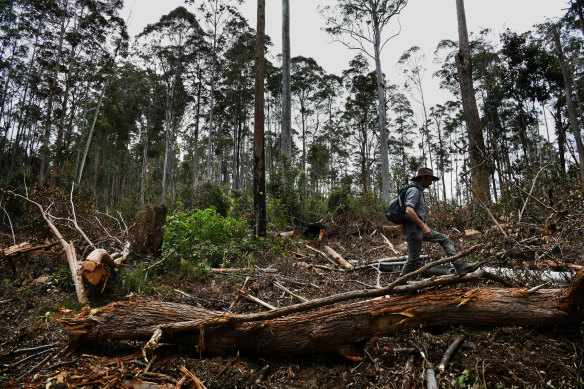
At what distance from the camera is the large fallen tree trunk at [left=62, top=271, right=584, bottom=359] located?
2.45 meters

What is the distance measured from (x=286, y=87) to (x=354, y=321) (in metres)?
12.1

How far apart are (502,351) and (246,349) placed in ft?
6.99

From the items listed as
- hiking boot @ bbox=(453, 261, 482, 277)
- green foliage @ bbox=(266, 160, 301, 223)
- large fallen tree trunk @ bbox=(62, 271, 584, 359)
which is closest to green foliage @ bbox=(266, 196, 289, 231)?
green foliage @ bbox=(266, 160, 301, 223)

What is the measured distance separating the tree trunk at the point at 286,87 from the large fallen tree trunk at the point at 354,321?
9.80m

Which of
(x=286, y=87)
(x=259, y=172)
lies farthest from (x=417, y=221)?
(x=286, y=87)

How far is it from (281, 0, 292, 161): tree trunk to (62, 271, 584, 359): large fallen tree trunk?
9799 millimetres

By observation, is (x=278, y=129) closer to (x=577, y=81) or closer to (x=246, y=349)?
(x=577, y=81)

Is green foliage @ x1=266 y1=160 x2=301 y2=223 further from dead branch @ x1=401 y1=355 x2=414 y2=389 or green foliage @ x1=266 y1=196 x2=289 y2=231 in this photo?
dead branch @ x1=401 y1=355 x2=414 y2=389

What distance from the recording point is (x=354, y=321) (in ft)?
8.55

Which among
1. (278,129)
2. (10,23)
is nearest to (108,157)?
(10,23)

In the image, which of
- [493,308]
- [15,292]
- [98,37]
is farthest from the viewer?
[98,37]

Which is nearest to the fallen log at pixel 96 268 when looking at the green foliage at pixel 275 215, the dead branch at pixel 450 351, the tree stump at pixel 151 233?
the tree stump at pixel 151 233

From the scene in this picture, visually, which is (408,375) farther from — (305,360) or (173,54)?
(173,54)

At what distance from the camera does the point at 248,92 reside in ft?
86.8
